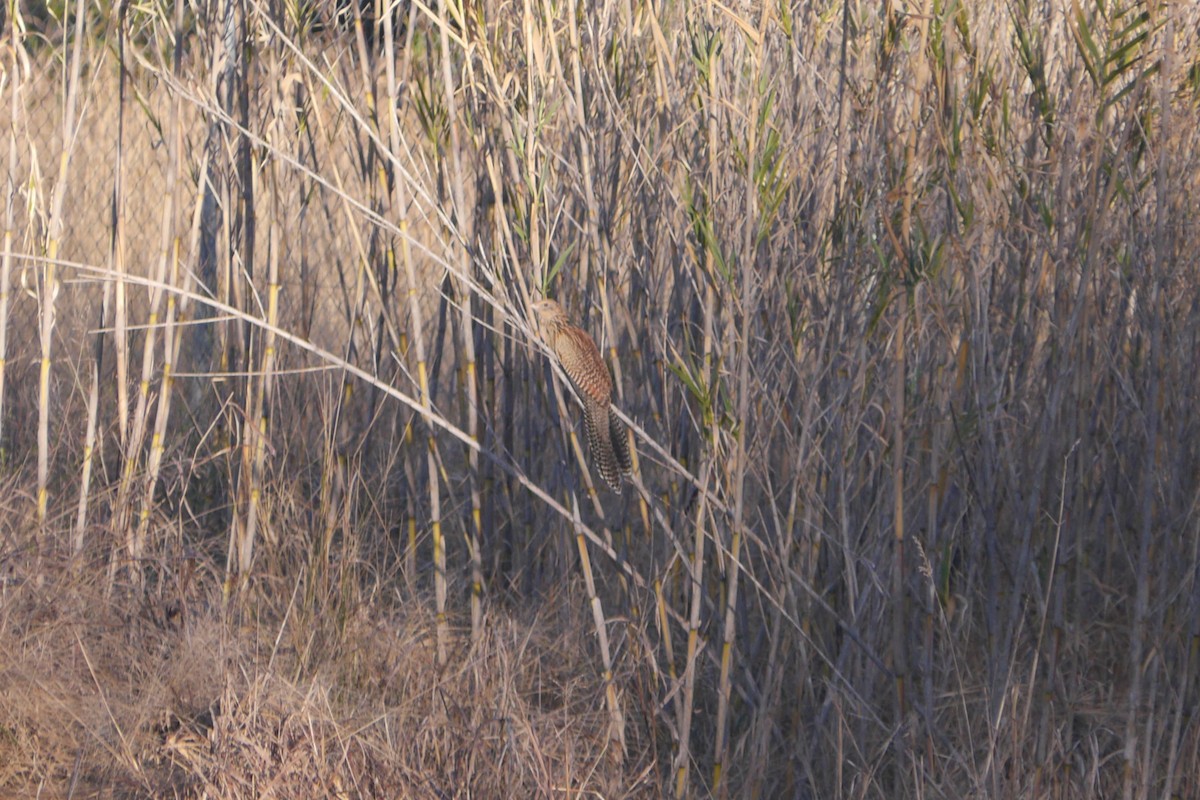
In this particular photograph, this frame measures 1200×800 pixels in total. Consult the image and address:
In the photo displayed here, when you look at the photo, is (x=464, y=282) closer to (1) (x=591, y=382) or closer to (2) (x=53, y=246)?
(1) (x=591, y=382)

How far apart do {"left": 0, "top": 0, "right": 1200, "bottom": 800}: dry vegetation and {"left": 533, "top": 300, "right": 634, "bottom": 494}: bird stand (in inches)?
2.1

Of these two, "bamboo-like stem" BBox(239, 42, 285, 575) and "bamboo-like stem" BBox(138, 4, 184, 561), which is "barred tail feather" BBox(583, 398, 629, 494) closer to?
"bamboo-like stem" BBox(239, 42, 285, 575)

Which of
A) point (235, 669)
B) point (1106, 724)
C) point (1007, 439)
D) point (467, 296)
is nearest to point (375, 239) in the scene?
point (467, 296)

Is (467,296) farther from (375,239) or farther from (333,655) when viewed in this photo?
(333,655)

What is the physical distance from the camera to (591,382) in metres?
2.30

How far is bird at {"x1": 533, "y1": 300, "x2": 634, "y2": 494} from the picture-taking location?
7.52ft

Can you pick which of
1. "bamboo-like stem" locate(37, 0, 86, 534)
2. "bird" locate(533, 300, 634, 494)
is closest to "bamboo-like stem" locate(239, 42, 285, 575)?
"bamboo-like stem" locate(37, 0, 86, 534)

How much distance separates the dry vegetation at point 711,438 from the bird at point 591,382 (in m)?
0.05

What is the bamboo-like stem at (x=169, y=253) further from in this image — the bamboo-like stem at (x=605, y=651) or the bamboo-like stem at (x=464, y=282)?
the bamboo-like stem at (x=605, y=651)

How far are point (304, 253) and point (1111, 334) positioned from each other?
178cm

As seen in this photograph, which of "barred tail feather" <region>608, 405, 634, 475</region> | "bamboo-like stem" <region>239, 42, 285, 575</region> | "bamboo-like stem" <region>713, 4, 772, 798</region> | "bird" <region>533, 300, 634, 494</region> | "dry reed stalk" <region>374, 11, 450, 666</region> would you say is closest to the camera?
"bamboo-like stem" <region>713, 4, 772, 798</region>

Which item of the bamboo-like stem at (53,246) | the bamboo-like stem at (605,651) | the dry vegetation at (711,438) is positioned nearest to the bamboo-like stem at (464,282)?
the dry vegetation at (711,438)

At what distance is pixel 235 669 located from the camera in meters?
2.70

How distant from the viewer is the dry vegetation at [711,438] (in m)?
2.35
